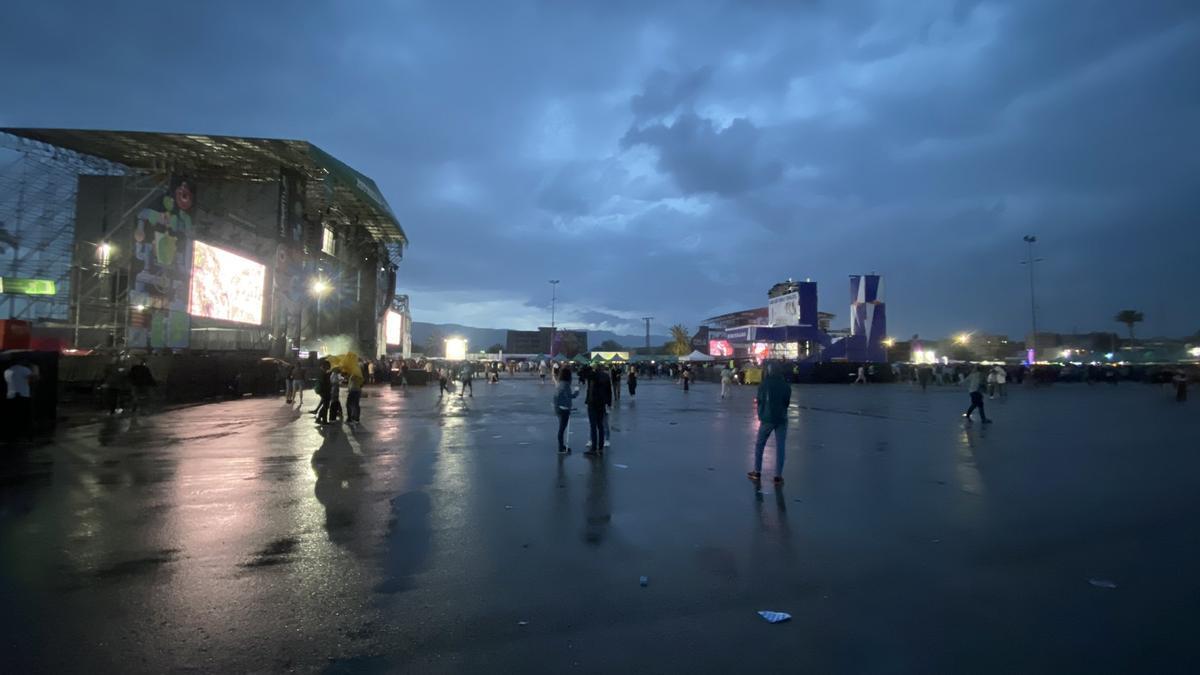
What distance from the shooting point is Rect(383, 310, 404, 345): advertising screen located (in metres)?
54.5

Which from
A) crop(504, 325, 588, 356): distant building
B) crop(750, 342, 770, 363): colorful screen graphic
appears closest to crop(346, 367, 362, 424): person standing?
crop(750, 342, 770, 363): colorful screen graphic

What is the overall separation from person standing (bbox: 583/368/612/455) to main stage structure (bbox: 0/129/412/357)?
21.0 meters

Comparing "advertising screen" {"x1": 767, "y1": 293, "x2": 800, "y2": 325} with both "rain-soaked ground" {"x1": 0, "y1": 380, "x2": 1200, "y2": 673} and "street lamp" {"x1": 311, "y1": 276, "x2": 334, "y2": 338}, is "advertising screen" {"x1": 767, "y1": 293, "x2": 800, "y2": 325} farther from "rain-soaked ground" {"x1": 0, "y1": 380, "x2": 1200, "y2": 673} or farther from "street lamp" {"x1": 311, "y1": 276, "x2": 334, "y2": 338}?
"rain-soaked ground" {"x1": 0, "y1": 380, "x2": 1200, "y2": 673}

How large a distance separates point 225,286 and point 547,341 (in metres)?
80.3

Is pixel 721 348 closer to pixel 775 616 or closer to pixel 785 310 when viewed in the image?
pixel 785 310

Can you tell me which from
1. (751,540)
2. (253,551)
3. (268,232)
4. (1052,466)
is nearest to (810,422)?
(1052,466)

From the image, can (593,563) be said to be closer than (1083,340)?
Yes

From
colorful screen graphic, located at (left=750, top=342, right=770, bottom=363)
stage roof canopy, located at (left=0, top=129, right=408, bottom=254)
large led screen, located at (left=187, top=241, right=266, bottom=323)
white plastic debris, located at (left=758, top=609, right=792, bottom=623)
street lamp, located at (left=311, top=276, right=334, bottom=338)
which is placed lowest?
white plastic debris, located at (left=758, top=609, right=792, bottom=623)

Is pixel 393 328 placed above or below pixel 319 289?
below

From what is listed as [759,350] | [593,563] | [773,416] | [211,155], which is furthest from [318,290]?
[593,563]

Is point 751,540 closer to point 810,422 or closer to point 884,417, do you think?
point 810,422

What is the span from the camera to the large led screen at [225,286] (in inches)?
995

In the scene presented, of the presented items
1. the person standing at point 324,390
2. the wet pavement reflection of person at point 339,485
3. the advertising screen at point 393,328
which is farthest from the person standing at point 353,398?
the advertising screen at point 393,328

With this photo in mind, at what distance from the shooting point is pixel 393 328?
190 ft
